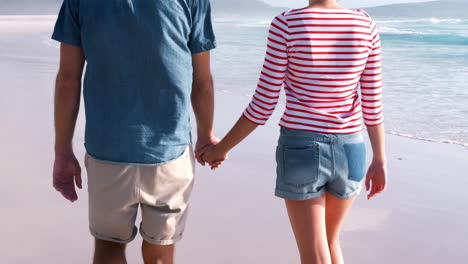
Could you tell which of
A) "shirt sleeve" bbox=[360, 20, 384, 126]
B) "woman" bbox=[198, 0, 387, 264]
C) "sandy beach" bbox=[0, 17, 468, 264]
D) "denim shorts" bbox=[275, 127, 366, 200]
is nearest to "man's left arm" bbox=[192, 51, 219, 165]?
"woman" bbox=[198, 0, 387, 264]

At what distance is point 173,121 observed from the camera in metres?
1.91

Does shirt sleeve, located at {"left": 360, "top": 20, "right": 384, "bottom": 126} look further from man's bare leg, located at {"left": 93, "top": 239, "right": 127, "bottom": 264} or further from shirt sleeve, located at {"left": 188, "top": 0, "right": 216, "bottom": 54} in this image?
man's bare leg, located at {"left": 93, "top": 239, "right": 127, "bottom": 264}

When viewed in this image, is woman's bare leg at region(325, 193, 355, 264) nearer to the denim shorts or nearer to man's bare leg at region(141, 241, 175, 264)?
the denim shorts

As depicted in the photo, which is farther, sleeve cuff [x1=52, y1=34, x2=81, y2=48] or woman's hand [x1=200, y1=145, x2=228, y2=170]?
woman's hand [x1=200, y1=145, x2=228, y2=170]

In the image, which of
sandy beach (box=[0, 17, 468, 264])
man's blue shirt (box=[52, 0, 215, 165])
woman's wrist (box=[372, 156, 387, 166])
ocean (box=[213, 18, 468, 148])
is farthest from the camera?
ocean (box=[213, 18, 468, 148])

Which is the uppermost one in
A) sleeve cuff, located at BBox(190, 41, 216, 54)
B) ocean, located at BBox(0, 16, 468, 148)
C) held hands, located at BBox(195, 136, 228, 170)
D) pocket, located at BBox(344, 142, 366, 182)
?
sleeve cuff, located at BBox(190, 41, 216, 54)

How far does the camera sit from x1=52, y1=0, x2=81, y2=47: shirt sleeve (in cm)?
184

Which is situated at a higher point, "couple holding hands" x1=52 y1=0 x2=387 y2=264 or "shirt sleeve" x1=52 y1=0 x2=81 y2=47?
"shirt sleeve" x1=52 y1=0 x2=81 y2=47

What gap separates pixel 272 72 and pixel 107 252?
838 mm

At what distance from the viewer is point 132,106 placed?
1.85m

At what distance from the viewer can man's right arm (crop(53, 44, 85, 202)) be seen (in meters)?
1.93

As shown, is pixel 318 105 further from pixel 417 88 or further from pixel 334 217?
pixel 417 88

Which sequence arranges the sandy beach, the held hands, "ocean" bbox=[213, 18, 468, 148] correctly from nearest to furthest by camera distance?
the held hands
the sandy beach
"ocean" bbox=[213, 18, 468, 148]

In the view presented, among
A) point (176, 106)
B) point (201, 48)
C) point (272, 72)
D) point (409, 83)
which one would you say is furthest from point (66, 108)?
point (409, 83)
